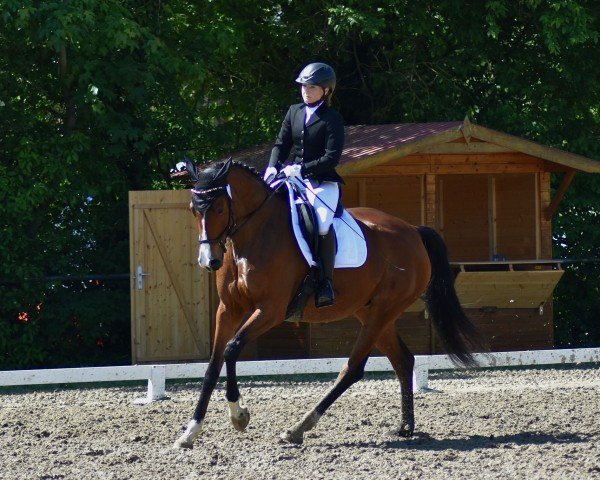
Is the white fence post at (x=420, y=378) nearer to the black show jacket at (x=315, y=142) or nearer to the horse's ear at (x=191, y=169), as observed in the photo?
the black show jacket at (x=315, y=142)

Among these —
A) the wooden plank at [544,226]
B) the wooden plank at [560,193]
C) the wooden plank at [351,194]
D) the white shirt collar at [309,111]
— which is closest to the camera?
the white shirt collar at [309,111]

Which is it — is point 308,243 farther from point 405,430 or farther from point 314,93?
point 405,430

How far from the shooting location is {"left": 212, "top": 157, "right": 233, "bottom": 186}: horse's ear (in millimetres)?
7792

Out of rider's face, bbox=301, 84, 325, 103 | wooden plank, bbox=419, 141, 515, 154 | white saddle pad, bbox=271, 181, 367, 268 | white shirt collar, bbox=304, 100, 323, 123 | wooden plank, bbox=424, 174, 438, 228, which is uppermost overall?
wooden plank, bbox=419, 141, 515, 154

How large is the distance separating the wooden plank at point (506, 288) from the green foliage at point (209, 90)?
7.35 feet

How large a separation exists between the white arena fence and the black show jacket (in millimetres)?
3231

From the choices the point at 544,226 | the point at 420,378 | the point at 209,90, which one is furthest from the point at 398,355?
the point at 209,90

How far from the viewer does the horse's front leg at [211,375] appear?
7.85m

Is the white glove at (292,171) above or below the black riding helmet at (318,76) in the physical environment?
below

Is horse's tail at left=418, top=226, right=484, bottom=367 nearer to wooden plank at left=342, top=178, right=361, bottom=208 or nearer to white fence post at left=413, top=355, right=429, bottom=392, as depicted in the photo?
white fence post at left=413, top=355, right=429, bottom=392

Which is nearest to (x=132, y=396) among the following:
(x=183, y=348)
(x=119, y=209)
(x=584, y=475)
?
(x=183, y=348)

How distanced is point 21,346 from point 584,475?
9.90 m

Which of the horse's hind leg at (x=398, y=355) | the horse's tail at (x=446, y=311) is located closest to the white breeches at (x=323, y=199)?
the horse's hind leg at (x=398, y=355)

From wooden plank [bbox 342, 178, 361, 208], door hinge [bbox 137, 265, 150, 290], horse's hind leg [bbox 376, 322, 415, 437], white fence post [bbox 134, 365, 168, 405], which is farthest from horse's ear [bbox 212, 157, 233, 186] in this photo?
wooden plank [bbox 342, 178, 361, 208]
